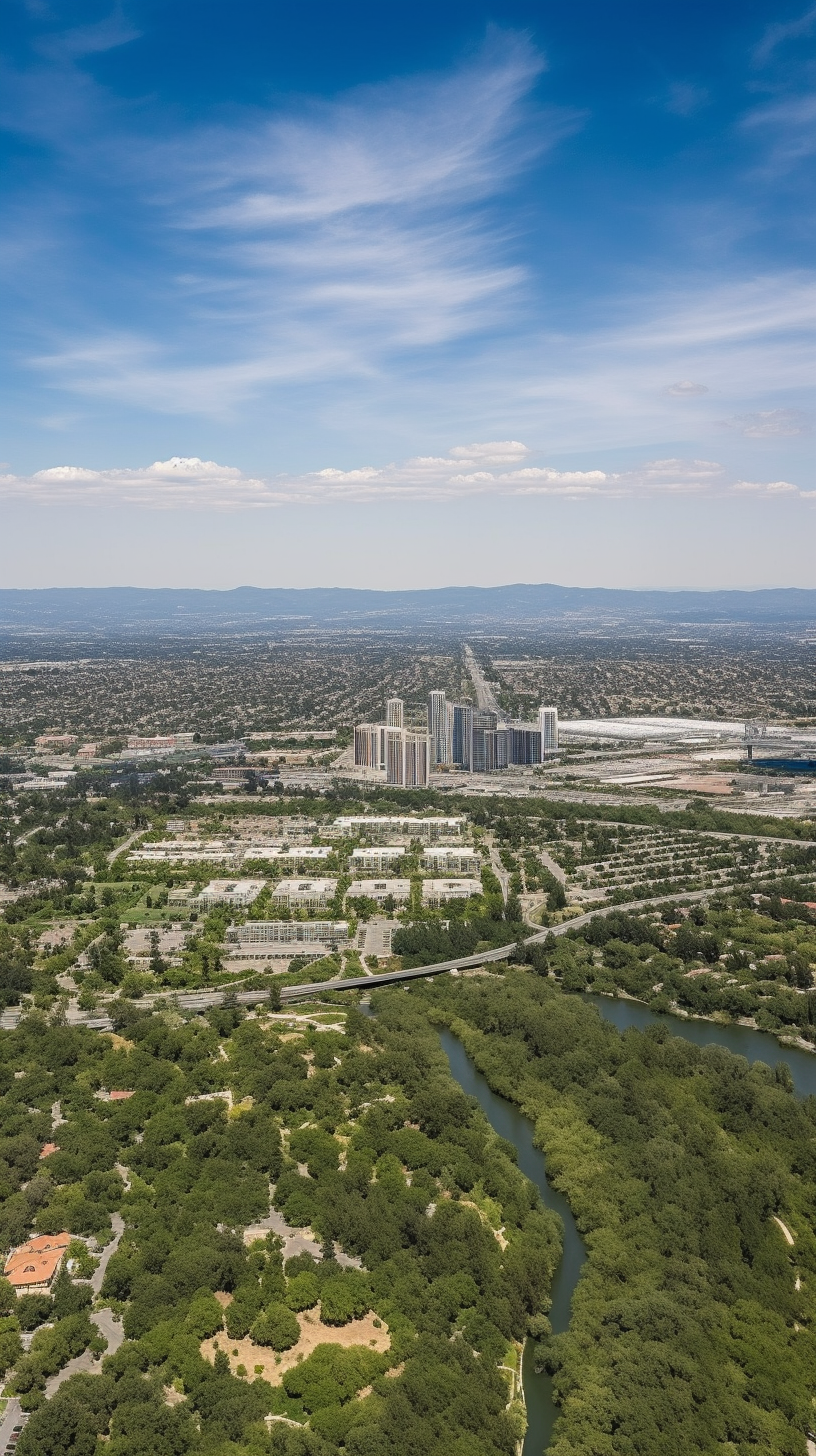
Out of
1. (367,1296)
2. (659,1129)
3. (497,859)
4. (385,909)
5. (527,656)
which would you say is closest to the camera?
(367,1296)

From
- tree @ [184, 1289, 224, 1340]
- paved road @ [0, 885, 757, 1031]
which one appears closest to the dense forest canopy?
paved road @ [0, 885, 757, 1031]

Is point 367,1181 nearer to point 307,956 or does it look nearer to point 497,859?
point 307,956

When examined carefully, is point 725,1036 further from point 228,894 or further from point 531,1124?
point 228,894

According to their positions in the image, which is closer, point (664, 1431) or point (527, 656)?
point (664, 1431)

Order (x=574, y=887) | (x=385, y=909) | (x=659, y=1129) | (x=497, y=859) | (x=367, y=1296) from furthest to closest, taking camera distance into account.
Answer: (x=497, y=859), (x=574, y=887), (x=385, y=909), (x=659, y=1129), (x=367, y=1296)

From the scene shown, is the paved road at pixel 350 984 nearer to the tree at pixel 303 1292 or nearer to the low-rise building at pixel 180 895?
the low-rise building at pixel 180 895

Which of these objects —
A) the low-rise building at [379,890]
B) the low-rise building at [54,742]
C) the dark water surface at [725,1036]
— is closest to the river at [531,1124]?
the dark water surface at [725,1036]

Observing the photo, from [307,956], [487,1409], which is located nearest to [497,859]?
[307,956]
